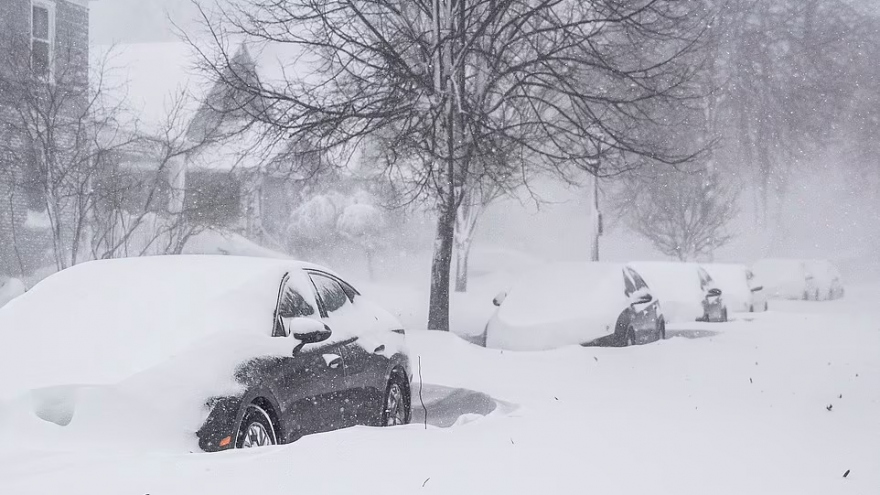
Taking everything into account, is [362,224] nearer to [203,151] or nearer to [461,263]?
[461,263]

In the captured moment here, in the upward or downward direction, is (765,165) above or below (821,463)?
above

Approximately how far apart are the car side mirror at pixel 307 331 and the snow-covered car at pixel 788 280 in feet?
102

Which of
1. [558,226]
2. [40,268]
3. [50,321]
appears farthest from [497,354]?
[558,226]

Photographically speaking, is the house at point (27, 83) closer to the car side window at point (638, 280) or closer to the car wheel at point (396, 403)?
the car side window at point (638, 280)

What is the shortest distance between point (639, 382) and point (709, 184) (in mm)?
29727

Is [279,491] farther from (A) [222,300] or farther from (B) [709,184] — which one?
(B) [709,184]

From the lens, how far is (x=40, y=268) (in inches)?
997

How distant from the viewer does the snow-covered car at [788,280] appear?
34938 millimetres

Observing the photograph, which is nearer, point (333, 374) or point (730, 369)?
point (333, 374)

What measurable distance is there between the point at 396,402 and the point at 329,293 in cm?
120

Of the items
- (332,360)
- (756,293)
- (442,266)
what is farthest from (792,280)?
(332,360)

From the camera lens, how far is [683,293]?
69.4 feet

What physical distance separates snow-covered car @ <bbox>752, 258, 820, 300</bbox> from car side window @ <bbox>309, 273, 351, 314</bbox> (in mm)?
29848

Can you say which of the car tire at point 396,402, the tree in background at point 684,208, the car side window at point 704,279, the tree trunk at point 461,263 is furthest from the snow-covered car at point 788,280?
the car tire at point 396,402
